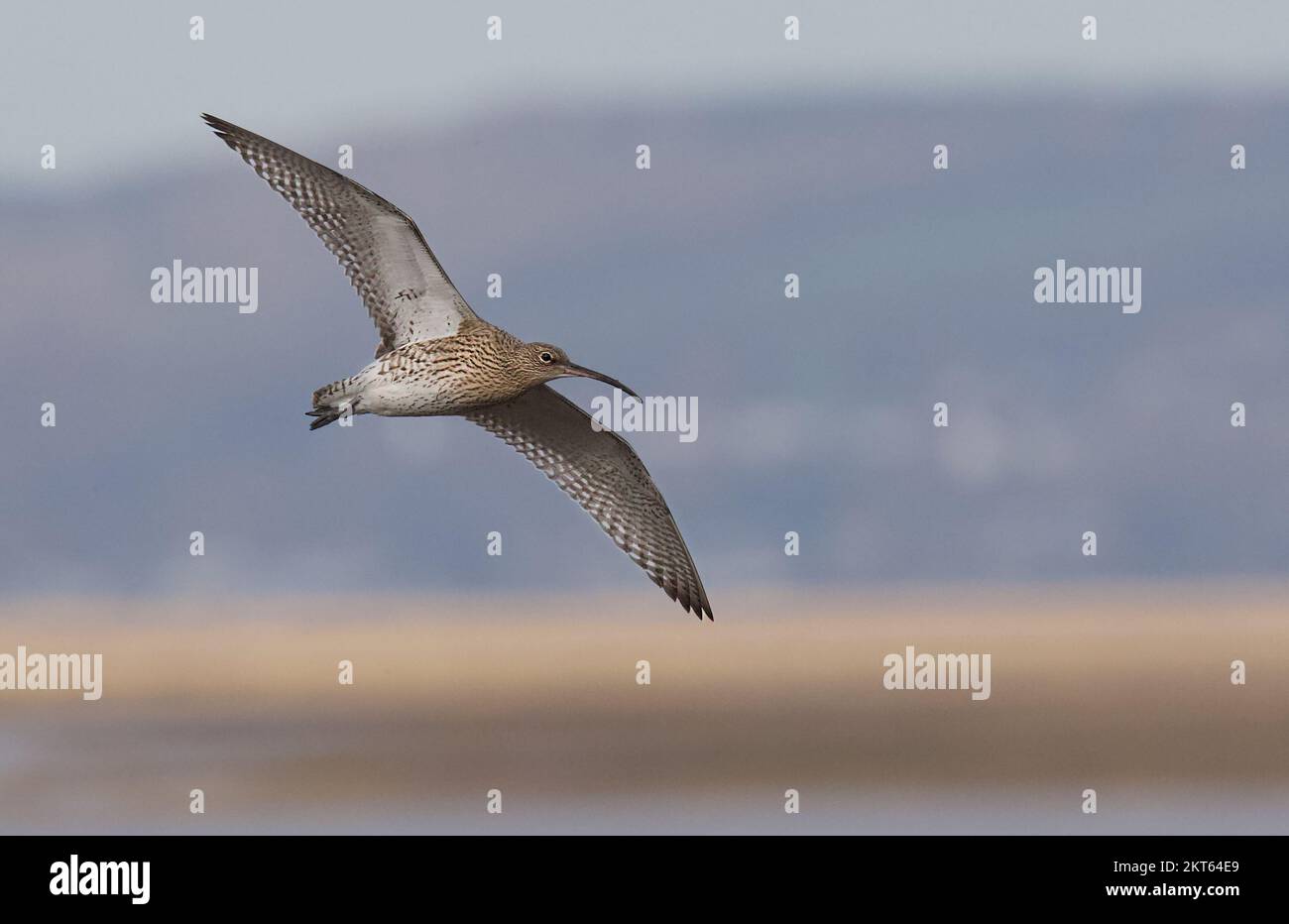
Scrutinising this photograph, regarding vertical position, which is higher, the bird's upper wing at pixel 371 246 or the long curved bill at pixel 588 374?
the bird's upper wing at pixel 371 246

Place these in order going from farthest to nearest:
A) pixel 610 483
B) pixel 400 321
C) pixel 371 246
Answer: pixel 610 483
pixel 400 321
pixel 371 246

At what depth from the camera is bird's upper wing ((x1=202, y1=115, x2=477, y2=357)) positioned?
1165cm

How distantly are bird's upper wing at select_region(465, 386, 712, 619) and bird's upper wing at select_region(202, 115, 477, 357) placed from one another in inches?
53.9

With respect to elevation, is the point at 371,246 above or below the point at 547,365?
above

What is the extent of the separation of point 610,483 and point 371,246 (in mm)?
2994

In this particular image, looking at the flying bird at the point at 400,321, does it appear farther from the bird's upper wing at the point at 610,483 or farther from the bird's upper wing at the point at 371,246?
the bird's upper wing at the point at 610,483

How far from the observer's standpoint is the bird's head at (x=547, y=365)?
11984 millimetres

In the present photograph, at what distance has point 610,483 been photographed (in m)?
13.6

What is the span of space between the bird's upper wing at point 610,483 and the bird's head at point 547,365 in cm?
110

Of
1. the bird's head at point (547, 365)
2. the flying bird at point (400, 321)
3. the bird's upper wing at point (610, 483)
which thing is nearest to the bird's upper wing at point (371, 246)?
the flying bird at point (400, 321)

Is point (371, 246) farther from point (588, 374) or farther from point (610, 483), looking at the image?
point (610, 483)

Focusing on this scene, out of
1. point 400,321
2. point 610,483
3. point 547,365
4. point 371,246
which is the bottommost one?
point 610,483

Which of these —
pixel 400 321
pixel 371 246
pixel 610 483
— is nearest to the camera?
pixel 371 246

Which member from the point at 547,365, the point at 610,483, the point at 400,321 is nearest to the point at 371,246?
the point at 400,321
